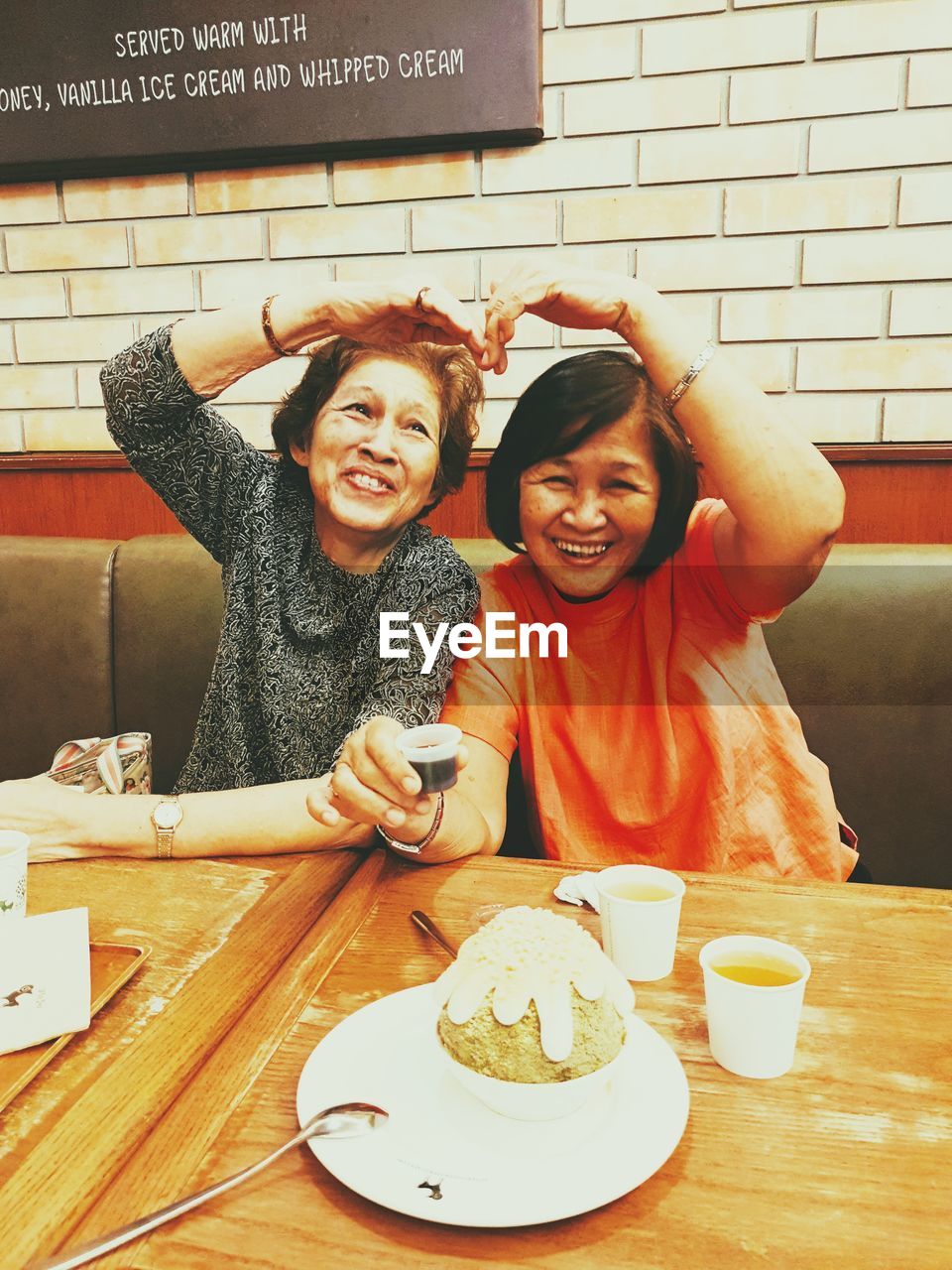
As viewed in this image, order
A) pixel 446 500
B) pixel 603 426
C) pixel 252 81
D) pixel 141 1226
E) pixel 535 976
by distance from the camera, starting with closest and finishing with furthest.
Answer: pixel 141 1226
pixel 535 976
pixel 603 426
pixel 252 81
pixel 446 500

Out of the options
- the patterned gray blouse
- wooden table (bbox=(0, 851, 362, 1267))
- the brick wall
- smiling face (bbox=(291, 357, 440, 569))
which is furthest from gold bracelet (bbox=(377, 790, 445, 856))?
the brick wall

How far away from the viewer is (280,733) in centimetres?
145

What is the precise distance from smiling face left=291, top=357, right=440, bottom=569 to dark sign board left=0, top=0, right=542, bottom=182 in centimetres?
77

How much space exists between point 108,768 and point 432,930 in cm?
69

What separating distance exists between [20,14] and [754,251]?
1.79 metres

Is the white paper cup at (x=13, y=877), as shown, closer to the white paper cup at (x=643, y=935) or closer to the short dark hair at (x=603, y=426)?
the white paper cup at (x=643, y=935)

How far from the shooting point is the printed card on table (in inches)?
28.2

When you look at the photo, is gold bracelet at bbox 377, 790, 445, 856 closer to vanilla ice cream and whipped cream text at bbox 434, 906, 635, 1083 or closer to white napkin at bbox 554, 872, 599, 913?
white napkin at bbox 554, 872, 599, 913

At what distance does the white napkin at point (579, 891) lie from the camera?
37.1 inches

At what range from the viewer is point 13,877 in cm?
85

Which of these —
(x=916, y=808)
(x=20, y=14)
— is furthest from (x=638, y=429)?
(x=20, y=14)

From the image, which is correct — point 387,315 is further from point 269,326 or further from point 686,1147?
point 686,1147

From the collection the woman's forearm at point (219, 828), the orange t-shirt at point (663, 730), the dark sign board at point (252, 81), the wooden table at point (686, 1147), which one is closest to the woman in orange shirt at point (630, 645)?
the orange t-shirt at point (663, 730)

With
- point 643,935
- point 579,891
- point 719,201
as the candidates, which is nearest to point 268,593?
point 579,891
